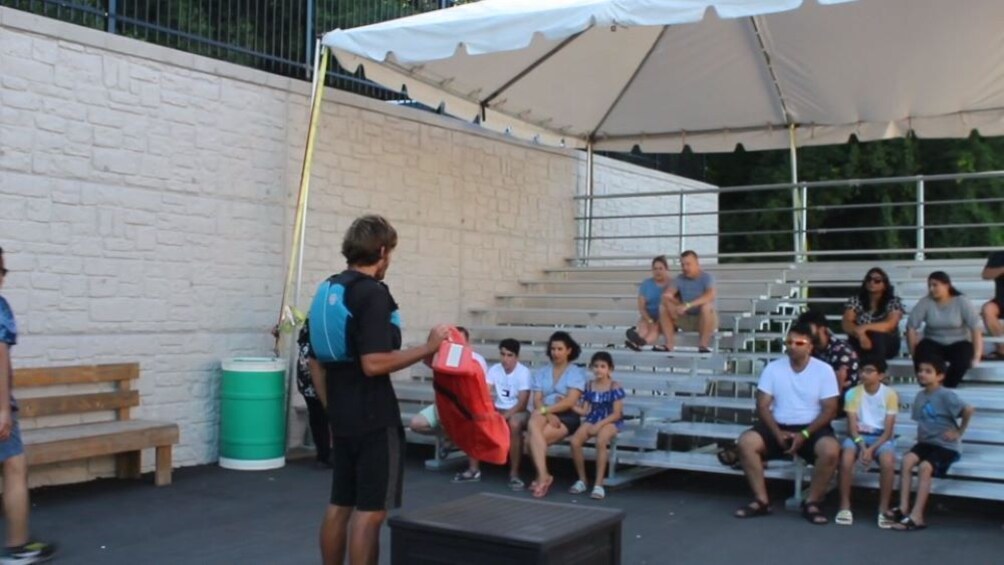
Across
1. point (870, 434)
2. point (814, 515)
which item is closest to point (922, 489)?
point (870, 434)

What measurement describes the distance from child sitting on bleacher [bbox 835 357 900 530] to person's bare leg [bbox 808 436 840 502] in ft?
0.25

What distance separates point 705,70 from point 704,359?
4.34 metres

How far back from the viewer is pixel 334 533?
4.51 metres

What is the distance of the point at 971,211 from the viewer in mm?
21641

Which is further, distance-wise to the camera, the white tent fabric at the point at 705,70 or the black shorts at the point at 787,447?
the white tent fabric at the point at 705,70

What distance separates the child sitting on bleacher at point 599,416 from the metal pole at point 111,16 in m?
4.85

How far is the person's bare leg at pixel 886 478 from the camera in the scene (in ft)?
24.1

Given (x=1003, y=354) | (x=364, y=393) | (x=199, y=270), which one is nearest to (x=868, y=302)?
(x=1003, y=354)

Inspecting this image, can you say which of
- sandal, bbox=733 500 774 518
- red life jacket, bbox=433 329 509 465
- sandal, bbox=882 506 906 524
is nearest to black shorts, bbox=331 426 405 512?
red life jacket, bbox=433 329 509 465

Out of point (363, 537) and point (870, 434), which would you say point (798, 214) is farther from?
point (363, 537)

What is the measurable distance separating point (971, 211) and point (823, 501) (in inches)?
615

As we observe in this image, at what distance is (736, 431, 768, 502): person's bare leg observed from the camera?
770cm

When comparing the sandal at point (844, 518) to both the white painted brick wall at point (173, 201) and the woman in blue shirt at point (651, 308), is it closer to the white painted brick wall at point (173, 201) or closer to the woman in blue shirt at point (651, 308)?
the woman in blue shirt at point (651, 308)

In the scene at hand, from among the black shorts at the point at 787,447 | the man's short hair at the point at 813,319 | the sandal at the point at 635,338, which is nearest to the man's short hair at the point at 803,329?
the man's short hair at the point at 813,319
